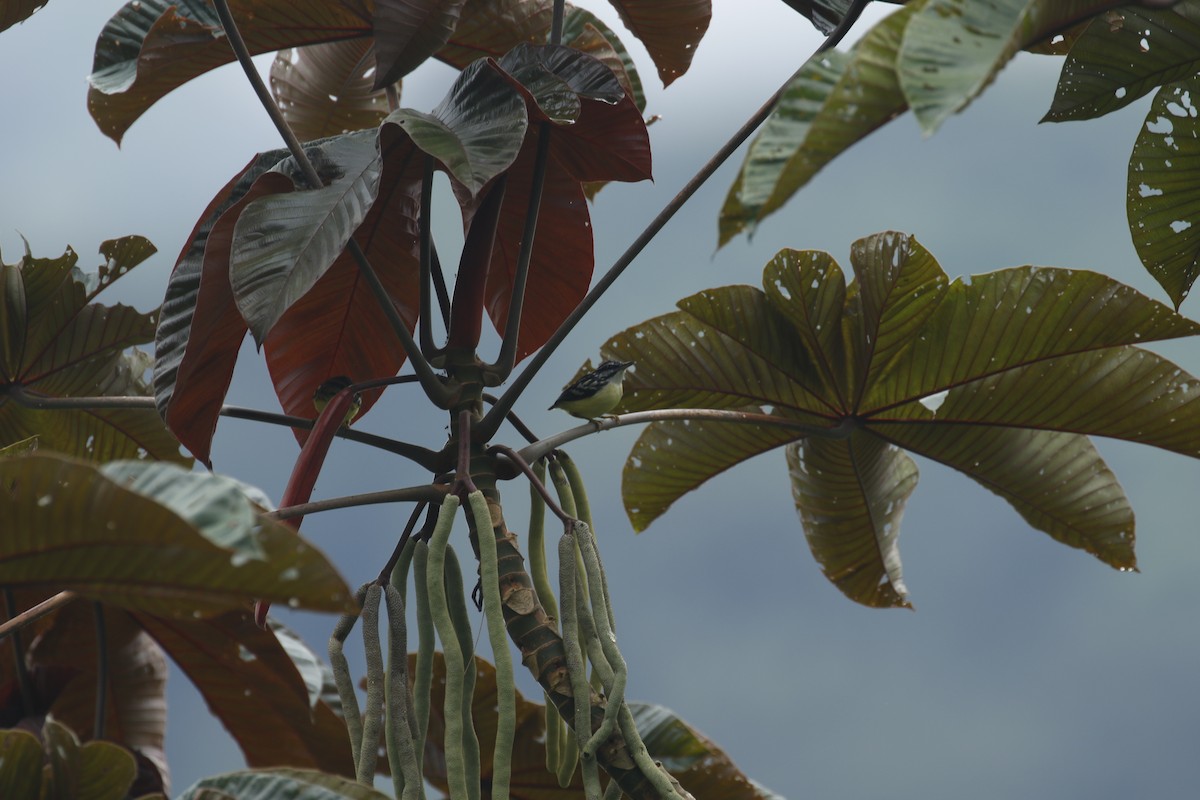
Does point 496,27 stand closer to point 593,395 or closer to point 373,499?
point 593,395

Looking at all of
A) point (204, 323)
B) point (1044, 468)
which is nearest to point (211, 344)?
point (204, 323)

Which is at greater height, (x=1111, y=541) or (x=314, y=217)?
(x=314, y=217)

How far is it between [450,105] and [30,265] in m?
1.39

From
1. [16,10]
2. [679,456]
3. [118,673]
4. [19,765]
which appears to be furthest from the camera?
[118,673]

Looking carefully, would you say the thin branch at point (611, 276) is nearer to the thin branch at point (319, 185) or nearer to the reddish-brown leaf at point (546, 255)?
the thin branch at point (319, 185)

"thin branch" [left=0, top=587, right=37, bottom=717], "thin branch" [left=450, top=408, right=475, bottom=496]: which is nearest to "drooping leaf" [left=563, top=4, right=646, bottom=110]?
"thin branch" [left=450, top=408, right=475, bottom=496]

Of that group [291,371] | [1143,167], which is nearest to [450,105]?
[291,371]

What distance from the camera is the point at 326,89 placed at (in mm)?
3518

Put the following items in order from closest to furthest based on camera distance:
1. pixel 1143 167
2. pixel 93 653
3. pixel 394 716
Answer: pixel 394 716, pixel 1143 167, pixel 93 653

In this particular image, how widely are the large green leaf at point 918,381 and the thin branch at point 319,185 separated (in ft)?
2.09

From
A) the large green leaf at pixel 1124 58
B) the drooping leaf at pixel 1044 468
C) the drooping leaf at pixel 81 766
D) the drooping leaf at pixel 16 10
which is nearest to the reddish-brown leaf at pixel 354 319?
the drooping leaf at pixel 16 10

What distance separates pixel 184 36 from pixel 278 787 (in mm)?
1845

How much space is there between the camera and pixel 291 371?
2.65 meters

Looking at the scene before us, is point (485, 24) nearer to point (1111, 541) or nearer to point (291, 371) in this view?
point (291, 371)
